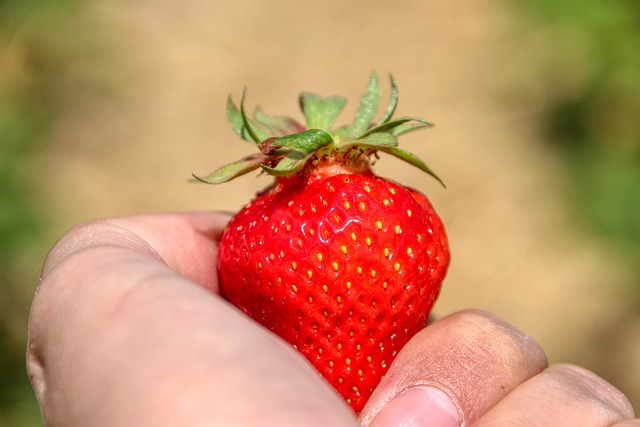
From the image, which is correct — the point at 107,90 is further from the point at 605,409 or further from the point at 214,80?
the point at 605,409

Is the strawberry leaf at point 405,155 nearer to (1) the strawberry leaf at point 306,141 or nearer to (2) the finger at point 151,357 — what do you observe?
(1) the strawberry leaf at point 306,141

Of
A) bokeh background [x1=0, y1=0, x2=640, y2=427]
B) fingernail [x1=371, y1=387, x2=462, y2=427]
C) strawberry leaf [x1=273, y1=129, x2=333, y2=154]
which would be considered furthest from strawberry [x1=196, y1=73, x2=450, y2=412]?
bokeh background [x1=0, y1=0, x2=640, y2=427]

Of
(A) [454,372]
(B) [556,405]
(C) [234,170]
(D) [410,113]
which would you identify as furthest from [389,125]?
(D) [410,113]

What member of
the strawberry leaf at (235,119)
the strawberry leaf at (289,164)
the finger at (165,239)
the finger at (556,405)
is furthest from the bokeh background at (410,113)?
the finger at (556,405)

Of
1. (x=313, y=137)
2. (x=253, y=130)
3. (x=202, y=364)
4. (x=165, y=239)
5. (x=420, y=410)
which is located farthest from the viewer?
(x=165, y=239)

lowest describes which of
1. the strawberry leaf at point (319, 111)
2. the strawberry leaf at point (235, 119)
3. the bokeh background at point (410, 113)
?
the bokeh background at point (410, 113)

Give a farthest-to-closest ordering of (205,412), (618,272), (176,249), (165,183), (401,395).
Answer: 1. (165,183)
2. (618,272)
3. (176,249)
4. (401,395)
5. (205,412)

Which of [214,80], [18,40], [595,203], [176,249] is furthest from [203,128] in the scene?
[176,249]

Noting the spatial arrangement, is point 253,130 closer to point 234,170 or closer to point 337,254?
point 234,170
